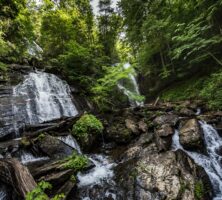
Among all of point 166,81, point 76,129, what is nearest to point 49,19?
point 166,81

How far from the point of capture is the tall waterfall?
8789 mm

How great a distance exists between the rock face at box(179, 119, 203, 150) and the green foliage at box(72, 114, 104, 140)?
3282mm

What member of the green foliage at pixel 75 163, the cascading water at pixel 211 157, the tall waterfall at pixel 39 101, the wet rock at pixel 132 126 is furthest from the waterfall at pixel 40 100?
the cascading water at pixel 211 157

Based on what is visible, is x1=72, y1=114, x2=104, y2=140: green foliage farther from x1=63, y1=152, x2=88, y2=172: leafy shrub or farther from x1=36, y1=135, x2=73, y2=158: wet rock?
x1=63, y1=152, x2=88, y2=172: leafy shrub

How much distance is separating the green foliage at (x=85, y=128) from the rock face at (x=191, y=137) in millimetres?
3282

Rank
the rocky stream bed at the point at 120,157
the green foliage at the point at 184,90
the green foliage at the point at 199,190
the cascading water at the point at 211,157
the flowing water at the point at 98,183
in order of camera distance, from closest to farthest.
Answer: the green foliage at the point at 199,190, the rocky stream bed at the point at 120,157, the flowing water at the point at 98,183, the cascading water at the point at 211,157, the green foliage at the point at 184,90

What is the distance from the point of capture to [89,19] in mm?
19859

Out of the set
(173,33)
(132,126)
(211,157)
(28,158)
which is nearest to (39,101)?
(28,158)

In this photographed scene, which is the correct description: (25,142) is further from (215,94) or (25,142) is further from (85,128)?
(215,94)

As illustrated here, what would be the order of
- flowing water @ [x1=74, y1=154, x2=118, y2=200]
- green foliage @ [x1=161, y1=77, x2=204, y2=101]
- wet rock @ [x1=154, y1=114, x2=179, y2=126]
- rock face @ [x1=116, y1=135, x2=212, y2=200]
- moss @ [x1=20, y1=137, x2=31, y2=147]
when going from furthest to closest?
green foliage @ [x1=161, y1=77, x2=204, y2=101]
wet rock @ [x1=154, y1=114, x2=179, y2=126]
moss @ [x1=20, y1=137, x2=31, y2=147]
flowing water @ [x1=74, y1=154, x2=118, y2=200]
rock face @ [x1=116, y1=135, x2=212, y2=200]

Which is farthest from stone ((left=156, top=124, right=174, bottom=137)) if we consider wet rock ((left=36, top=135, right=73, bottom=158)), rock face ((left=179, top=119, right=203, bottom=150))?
wet rock ((left=36, top=135, right=73, bottom=158))

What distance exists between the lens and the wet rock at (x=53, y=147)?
242 inches

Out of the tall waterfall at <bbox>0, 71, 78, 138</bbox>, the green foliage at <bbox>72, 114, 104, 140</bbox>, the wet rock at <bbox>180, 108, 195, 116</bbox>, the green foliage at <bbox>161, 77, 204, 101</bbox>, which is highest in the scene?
the tall waterfall at <bbox>0, 71, 78, 138</bbox>

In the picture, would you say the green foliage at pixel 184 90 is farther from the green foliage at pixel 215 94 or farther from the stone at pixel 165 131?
the stone at pixel 165 131
